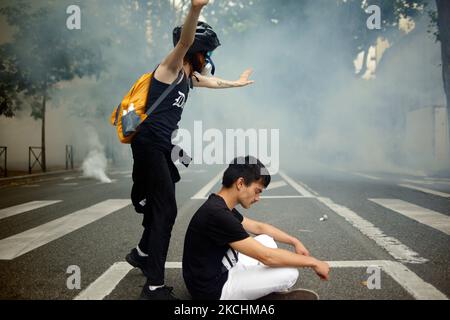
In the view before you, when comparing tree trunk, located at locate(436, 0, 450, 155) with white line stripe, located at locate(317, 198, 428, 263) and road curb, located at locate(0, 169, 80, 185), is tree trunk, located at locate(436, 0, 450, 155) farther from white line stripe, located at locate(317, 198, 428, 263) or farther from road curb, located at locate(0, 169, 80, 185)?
road curb, located at locate(0, 169, 80, 185)

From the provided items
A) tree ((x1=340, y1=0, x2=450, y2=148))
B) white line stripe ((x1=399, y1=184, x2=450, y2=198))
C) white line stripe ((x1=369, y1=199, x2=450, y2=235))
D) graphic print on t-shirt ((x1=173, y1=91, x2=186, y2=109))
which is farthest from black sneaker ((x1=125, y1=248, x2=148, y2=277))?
tree ((x1=340, y1=0, x2=450, y2=148))

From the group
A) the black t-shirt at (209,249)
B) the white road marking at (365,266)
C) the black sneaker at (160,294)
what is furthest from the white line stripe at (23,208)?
the black t-shirt at (209,249)

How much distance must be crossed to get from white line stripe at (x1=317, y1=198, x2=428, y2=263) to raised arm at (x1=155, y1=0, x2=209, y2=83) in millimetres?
2581

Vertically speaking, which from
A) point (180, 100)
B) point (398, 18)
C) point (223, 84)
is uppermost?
point (398, 18)

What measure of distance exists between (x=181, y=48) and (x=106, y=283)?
1843 mm

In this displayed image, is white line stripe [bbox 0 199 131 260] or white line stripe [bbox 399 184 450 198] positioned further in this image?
white line stripe [bbox 399 184 450 198]

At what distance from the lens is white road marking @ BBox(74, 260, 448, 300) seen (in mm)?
3037

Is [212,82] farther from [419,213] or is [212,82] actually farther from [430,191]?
[430,191]

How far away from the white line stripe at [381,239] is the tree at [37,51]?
13.0 m

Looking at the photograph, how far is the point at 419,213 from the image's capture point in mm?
6445

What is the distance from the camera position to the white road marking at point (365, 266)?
9.96 feet

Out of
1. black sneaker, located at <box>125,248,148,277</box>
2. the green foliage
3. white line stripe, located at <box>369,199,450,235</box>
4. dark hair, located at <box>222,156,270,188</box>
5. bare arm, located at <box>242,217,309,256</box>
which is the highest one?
the green foliage

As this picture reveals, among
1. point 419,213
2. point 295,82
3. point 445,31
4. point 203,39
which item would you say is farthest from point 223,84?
point 295,82
